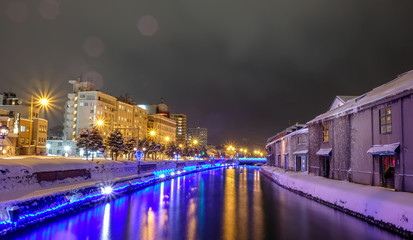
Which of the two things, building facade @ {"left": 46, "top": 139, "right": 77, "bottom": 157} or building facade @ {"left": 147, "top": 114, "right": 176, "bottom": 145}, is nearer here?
building facade @ {"left": 46, "top": 139, "right": 77, "bottom": 157}

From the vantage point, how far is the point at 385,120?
923 inches

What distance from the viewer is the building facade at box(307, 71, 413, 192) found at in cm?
2068

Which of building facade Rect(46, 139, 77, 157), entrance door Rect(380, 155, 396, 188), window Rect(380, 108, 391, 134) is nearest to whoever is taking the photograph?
entrance door Rect(380, 155, 396, 188)

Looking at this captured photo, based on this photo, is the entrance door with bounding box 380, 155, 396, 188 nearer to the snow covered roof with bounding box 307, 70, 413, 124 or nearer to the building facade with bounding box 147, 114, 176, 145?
the snow covered roof with bounding box 307, 70, 413, 124

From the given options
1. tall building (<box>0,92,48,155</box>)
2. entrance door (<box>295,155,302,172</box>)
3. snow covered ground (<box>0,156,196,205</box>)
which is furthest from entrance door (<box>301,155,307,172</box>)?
tall building (<box>0,92,48,155</box>)

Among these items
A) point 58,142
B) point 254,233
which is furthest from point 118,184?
point 58,142

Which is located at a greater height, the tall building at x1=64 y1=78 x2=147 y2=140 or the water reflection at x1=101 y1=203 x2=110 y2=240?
the tall building at x1=64 y1=78 x2=147 y2=140

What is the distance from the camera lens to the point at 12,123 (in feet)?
255

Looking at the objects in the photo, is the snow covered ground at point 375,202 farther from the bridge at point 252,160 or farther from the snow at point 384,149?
the bridge at point 252,160

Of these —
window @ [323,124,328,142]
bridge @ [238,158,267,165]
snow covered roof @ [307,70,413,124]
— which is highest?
snow covered roof @ [307,70,413,124]

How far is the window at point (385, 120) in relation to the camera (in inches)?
905

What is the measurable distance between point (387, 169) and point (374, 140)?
8.21ft

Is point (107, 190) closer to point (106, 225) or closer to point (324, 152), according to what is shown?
point (106, 225)

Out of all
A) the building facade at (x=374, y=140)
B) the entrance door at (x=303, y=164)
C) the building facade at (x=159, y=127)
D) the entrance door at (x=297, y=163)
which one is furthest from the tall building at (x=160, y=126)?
the building facade at (x=374, y=140)
